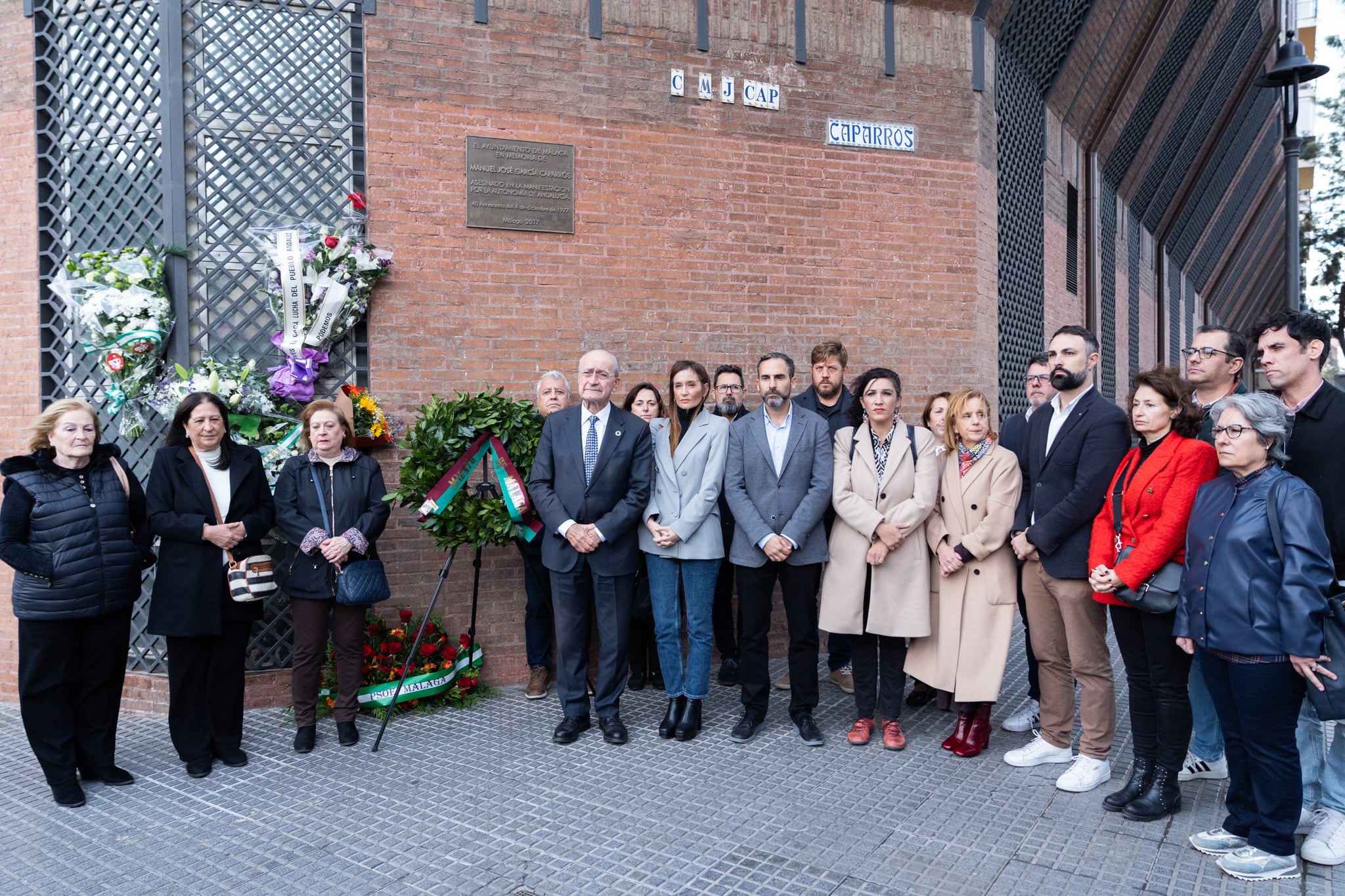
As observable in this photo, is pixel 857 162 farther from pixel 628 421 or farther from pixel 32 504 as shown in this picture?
pixel 32 504

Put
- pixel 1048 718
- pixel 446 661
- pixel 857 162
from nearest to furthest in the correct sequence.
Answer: pixel 1048 718 < pixel 446 661 < pixel 857 162

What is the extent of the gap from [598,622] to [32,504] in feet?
9.88

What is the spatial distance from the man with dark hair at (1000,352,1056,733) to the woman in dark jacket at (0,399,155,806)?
4.84m

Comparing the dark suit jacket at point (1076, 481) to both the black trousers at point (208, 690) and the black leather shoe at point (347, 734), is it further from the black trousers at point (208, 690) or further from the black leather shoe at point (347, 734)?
the black trousers at point (208, 690)

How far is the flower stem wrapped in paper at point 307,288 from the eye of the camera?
605 centimetres

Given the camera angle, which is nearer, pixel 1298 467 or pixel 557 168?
pixel 1298 467

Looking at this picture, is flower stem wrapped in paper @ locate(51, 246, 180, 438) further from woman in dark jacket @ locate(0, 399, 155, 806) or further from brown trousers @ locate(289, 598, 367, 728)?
brown trousers @ locate(289, 598, 367, 728)

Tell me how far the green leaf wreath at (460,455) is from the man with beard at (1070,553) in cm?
299

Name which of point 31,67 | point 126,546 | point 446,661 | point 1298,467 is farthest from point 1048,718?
point 31,67

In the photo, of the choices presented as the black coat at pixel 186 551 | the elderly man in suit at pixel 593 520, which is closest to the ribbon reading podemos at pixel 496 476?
the elderly man in suit at pixel 593 520

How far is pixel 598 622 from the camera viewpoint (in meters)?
5.59

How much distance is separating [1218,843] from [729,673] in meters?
3.29

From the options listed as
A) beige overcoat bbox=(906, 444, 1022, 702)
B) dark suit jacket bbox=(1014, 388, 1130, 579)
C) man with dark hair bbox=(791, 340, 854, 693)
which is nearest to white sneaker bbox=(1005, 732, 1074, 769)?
beige overcoat bbox=(906, 444, 1022, 702)

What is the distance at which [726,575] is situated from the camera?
651cm
